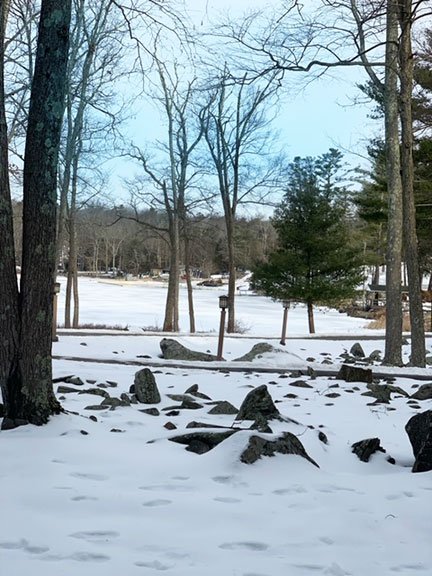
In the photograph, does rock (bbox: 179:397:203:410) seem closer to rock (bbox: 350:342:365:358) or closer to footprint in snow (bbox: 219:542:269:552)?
footprint in snow (bbox: 219:542:269:552)

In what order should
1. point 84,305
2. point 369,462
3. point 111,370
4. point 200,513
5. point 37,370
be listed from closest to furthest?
point 200,513, point 369,462, point 37,370, point 111,370, point 84,305

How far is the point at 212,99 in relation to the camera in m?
19.6

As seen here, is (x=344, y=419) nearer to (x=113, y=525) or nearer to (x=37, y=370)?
(x=37, y=370)

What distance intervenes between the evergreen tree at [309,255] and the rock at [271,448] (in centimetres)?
1846

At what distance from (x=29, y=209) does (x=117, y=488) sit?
199 centimetres

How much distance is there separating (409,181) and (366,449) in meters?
6.21

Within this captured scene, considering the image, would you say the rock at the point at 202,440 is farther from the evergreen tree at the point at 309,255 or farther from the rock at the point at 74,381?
the evergreen tree at the point at 309,255

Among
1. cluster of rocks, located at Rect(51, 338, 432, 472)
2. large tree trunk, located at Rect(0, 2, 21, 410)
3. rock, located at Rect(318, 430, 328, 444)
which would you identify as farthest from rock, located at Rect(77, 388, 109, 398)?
rock, located at Rect(318, 430, 328, 444)

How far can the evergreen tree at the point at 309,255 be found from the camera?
72.0 ft

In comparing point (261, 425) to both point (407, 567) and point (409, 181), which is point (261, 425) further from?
point (409, 181)

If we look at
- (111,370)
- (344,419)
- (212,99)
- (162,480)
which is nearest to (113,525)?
(162,480)

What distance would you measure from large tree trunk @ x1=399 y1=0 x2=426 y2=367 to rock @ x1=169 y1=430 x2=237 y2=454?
6.23 meters

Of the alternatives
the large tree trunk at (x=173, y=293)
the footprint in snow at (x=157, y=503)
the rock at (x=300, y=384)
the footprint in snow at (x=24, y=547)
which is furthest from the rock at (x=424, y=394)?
the large tree trunk at (x=173, y=293)

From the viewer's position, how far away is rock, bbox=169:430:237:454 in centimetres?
352
